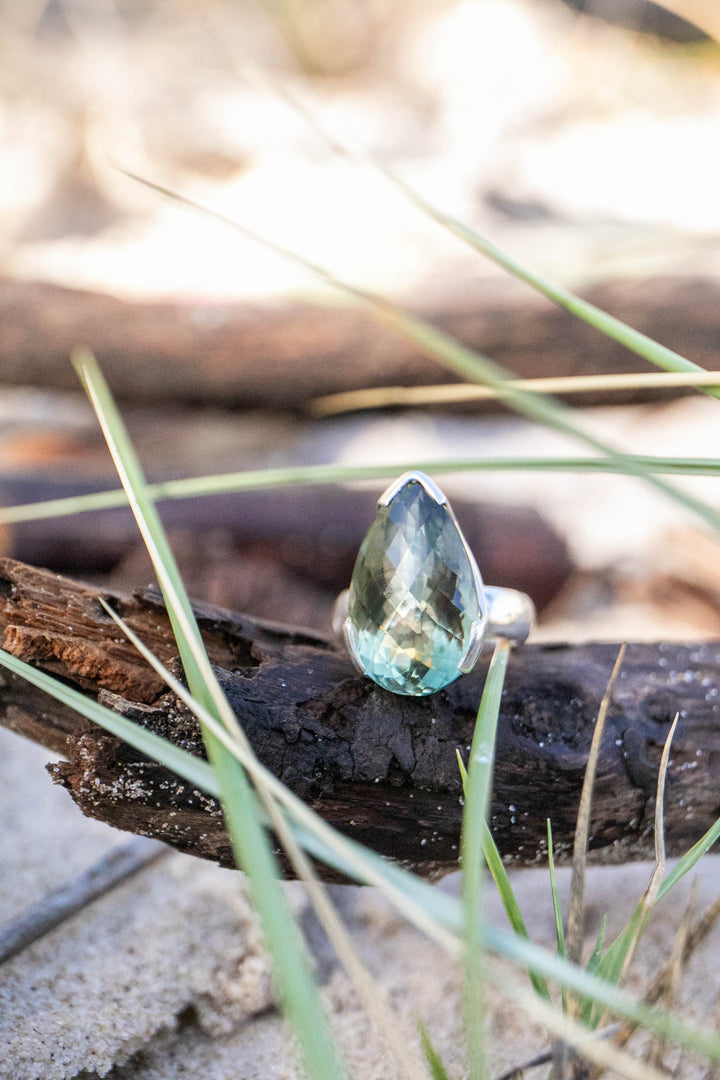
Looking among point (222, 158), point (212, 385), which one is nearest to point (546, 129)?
point (222, 158)

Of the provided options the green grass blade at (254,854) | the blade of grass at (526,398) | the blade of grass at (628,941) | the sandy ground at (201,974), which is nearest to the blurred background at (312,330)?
the sandy ground at (201,974)

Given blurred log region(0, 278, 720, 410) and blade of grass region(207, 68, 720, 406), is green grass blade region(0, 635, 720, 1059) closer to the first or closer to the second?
blade of grass region(207, 68, 720, 406)

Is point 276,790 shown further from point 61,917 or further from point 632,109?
point 632,109

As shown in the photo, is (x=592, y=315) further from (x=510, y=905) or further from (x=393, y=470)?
(x=510, y=905)

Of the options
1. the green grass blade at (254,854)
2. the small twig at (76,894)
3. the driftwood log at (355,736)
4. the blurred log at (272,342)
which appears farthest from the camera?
the blurred log at (272,342)

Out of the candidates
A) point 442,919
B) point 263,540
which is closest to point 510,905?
point 442,919

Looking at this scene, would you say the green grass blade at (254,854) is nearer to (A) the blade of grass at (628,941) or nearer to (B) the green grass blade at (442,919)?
(B) the green grass blade at (442,919)

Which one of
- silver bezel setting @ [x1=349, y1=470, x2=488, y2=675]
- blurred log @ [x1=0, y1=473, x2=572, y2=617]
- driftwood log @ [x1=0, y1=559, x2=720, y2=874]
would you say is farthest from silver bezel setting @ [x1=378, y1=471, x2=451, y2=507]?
blurred log @ [x1=0, y1=473, x2=572, y2=617]
